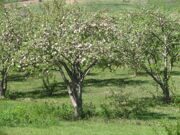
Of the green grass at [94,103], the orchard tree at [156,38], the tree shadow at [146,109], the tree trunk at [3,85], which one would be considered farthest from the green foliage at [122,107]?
the tree trunk at [3,85]

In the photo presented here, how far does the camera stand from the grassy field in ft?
89.9

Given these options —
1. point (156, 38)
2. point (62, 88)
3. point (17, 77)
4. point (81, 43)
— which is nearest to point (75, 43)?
point (81, 43)

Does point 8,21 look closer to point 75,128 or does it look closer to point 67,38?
point 67,38

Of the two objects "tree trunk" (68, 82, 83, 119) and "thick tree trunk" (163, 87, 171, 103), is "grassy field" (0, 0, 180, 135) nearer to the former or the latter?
"thick tree trunk" (163, 87, 171, 103)

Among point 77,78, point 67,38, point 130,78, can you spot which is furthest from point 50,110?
point 130,78

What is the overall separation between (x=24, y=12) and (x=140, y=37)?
12.8 m

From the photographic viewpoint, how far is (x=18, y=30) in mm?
41312

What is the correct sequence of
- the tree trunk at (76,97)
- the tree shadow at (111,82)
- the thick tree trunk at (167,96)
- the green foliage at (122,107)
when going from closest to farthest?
1. the tree trunk at (76,97)
2. the green foliage at (122,107)
3. the thick tree trunk at (167,96)
4. the tree shadow at (111,82)

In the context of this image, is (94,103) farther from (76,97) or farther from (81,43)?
(81,43)

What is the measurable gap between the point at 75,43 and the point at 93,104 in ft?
29.1

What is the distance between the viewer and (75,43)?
31.0 metres

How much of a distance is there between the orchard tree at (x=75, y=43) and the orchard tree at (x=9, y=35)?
6798mm

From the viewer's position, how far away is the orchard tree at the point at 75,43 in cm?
3077

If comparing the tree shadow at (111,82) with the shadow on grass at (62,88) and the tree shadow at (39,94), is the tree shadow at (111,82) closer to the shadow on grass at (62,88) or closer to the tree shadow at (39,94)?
the shadow on grass at (62,88)
